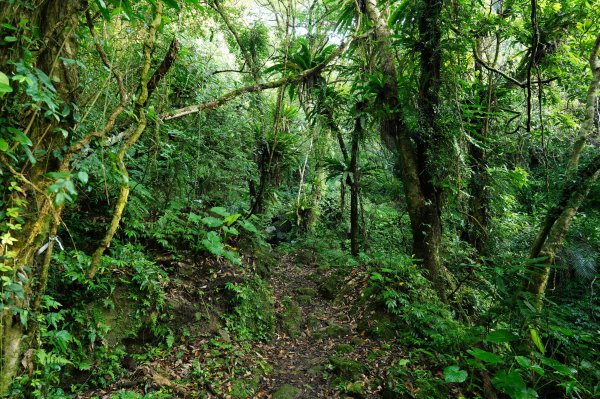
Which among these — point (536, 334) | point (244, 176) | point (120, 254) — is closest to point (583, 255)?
point (536, 334)

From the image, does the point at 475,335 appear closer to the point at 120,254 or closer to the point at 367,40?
the point at 120,254

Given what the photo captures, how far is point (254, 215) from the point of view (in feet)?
16.3

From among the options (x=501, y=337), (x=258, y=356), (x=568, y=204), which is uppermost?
(x=568, y=204)

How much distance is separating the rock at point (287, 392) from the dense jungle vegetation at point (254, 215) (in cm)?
2

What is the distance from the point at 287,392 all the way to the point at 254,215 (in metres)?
2.51

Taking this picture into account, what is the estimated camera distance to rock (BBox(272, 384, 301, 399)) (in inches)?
128

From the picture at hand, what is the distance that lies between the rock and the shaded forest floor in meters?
0.01

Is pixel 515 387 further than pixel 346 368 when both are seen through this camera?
No

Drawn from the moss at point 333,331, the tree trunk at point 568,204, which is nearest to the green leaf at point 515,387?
the tree trunk at point 568,204

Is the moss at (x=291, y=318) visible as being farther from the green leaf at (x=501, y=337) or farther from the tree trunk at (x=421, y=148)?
the green leaf at (x=501, y=337)

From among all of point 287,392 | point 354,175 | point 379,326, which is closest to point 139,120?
point 287,392

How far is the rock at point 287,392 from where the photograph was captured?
3.24 m

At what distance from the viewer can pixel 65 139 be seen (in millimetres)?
2102

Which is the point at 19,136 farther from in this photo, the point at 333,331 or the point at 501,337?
the point at 333,331
